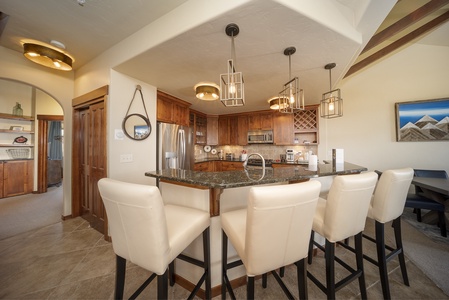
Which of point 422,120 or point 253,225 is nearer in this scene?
point 253,225

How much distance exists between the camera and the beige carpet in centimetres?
255

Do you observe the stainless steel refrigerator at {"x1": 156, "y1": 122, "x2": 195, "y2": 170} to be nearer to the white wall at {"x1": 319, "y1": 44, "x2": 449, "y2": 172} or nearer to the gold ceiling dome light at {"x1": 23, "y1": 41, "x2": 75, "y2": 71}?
the gold ceiling dome light at {"x1": 23, "y1": 41, "x2": 75, "y2": 71}

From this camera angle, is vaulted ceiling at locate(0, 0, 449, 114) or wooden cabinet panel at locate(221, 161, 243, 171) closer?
vaulted ceiling at locate(0, 0, 449, 114)

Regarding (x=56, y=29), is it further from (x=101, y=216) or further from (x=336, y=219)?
(x=336, y=219)

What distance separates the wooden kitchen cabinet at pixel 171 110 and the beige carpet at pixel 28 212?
8.64ft

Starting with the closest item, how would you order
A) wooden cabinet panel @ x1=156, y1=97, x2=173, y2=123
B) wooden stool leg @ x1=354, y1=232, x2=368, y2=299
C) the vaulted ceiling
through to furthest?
wooden stool leg @ x1=354, y1=232, x2=368, y2=299, the vaulted ceiling, wooden cabinet panel @ x1=156, y1=97, x2=173, y2=123

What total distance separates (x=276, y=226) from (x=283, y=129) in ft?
12.7

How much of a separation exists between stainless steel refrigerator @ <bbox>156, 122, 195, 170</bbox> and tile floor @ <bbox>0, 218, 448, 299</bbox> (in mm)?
1432

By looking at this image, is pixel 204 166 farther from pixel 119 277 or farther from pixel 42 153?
pixel 42 153

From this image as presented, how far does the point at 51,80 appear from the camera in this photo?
2.62 m

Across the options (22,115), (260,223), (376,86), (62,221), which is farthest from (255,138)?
(22,115)

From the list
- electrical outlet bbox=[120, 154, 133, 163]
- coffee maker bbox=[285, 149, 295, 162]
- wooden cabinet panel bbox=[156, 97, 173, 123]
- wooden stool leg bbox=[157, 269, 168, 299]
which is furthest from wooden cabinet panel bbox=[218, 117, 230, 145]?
wooden stool leg bbox=[157, 269, 168, 299]

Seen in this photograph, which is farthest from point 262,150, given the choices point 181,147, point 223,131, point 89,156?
point 89,156

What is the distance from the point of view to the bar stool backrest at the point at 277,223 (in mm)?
809
